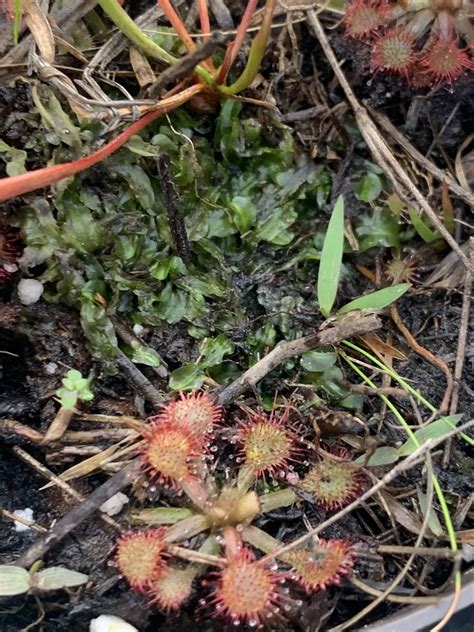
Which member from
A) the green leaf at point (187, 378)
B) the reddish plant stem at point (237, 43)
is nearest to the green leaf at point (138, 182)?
the reddish plant stem at point (237, 43)

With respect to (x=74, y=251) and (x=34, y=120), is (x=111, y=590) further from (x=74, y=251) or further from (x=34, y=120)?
(x=34, y=120)

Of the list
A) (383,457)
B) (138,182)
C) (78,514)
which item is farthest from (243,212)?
(78,514)

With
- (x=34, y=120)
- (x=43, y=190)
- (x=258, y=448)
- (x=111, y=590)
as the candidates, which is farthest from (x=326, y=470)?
(x=34, y=120)

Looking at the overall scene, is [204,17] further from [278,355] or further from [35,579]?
[35,579]

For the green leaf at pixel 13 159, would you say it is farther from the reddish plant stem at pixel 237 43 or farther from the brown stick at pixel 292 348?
the brown stick at pixel 292 348

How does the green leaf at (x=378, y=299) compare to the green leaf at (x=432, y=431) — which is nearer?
the green leaf at (x=432, y=431)

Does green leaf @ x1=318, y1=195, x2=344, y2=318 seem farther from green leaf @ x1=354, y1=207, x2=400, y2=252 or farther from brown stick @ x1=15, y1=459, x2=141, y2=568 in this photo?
brown stick @ x1=15, y1=459, x2=141, y2=568
